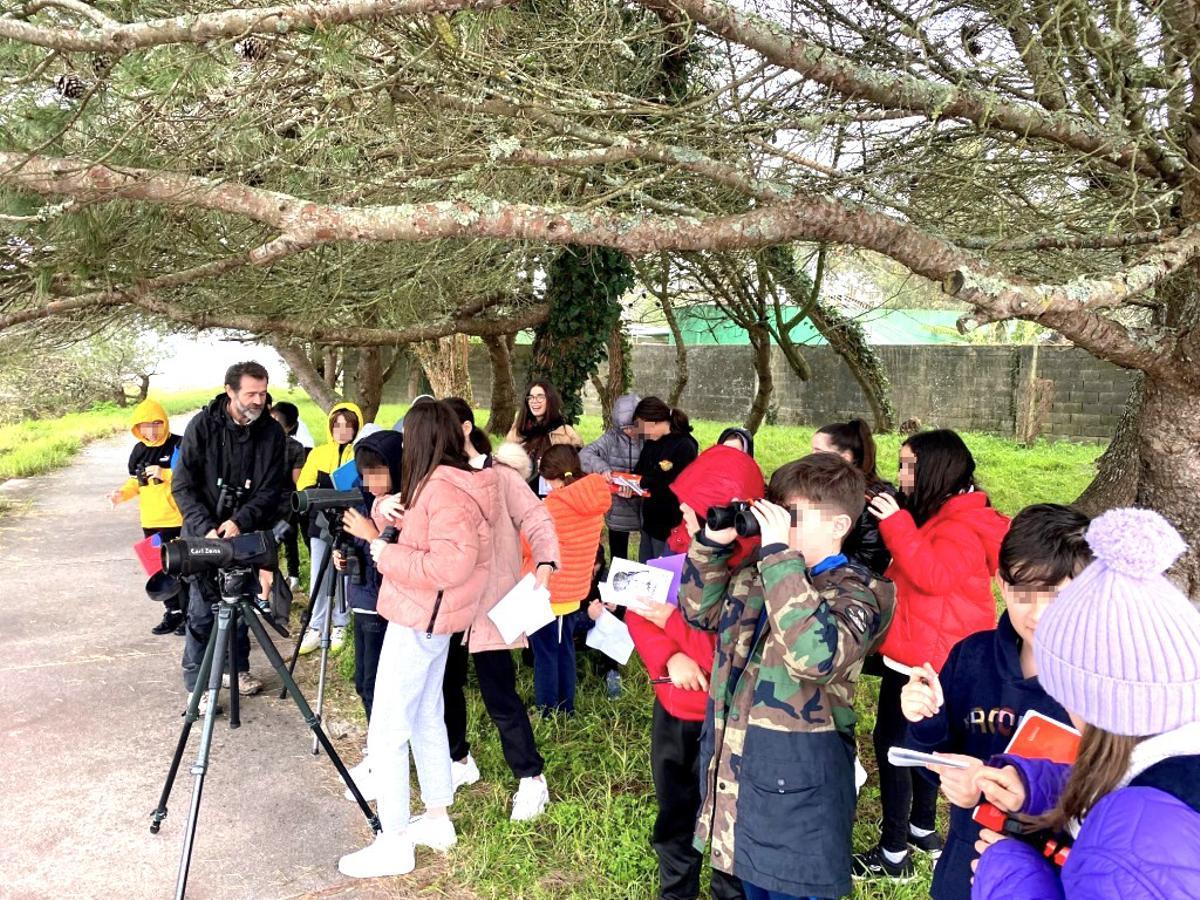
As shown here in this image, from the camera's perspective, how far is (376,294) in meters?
6.55

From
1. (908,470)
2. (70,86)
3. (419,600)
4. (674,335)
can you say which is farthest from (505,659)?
(674,335)

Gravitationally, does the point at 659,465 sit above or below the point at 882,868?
above

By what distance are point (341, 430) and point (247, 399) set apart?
4.08ft

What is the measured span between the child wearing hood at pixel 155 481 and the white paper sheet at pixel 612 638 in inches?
116

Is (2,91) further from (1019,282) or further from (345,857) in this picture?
(1019,282)

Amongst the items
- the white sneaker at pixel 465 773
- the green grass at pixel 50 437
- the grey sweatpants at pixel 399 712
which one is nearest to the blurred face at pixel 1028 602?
the grey sweatpants at pixel 399 712

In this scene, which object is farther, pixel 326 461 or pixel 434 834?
pixel 326 461

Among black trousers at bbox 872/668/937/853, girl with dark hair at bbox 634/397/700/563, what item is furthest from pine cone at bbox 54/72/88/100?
black trousers at bbox 872/668/937/853

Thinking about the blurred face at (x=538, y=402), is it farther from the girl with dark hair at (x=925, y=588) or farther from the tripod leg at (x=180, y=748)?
the girl with dark hair at (x=925, y=588)

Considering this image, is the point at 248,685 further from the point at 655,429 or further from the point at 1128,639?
the point at 1128,639

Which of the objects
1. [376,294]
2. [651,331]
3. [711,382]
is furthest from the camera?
[651,331]

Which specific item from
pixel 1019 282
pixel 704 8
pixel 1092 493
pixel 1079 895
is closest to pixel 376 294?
pixel 704 8

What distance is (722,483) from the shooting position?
241 cm

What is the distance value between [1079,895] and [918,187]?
13.4ft
